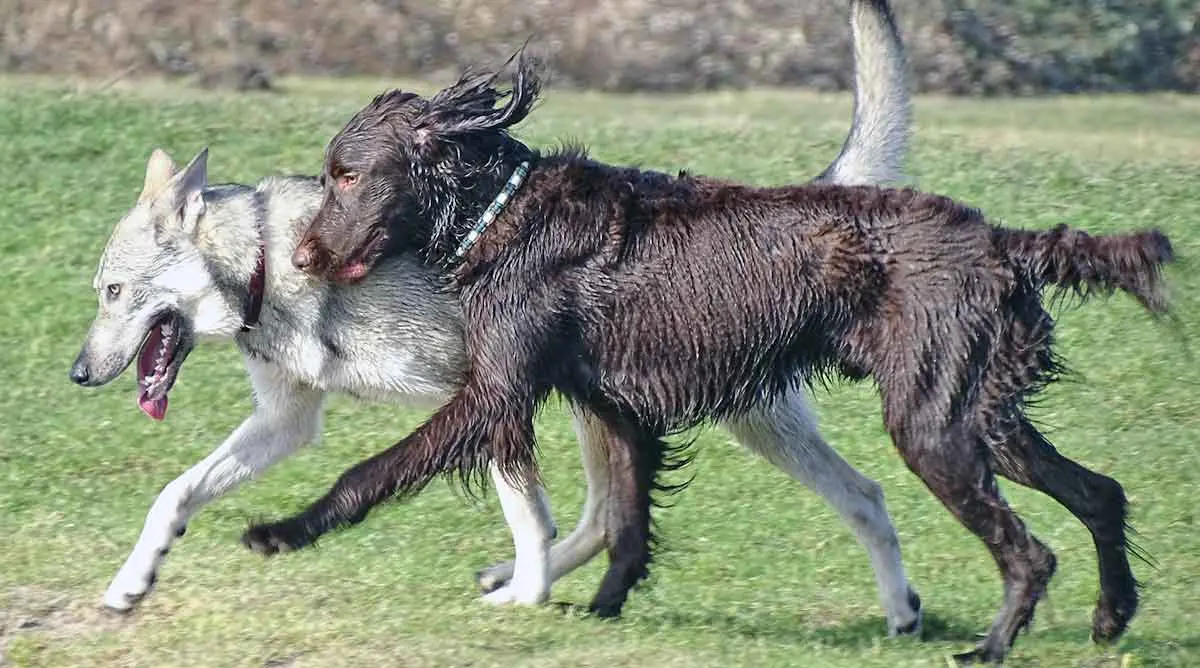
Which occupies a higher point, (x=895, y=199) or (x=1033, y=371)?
(x=895, y=199)

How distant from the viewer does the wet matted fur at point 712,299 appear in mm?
6793

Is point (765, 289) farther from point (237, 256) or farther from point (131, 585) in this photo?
point (131, 585)

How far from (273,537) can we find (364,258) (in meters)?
0.99

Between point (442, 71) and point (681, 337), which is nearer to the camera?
point (681, 337)

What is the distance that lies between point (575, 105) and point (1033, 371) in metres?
9.65

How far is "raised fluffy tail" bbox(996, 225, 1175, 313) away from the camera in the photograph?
6.80 m

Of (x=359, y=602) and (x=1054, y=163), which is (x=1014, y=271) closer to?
(x=359, y=602)

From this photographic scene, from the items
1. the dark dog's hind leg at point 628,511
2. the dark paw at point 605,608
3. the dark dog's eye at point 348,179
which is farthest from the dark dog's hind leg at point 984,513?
the dark dog's eye at point 348,179

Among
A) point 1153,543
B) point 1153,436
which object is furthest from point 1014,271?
point 1153,436

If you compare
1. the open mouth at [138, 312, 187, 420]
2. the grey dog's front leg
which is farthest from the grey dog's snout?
the grey dog's front leg

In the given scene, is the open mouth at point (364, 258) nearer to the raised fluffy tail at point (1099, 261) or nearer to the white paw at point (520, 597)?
the white paw at point (520, 597)

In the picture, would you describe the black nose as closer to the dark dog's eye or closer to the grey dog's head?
the grey dog's head

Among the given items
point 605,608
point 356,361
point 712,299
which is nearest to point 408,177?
point 356,361

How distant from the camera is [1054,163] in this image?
13.5 metres
